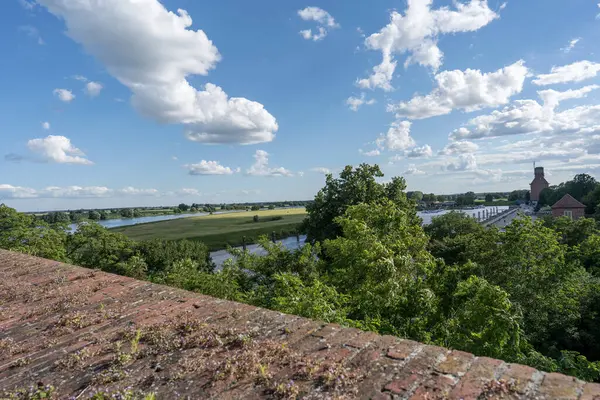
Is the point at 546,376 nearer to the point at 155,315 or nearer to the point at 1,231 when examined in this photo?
the point at 155,315

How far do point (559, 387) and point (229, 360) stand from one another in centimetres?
217

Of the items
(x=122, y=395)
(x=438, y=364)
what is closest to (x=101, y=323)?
(x=122, y=395)

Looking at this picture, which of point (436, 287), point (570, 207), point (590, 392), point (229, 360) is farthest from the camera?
point (570, 207)

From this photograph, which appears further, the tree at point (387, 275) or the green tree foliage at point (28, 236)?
the green tree foliage at point (28, 236)

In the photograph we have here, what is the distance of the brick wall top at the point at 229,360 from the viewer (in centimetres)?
217

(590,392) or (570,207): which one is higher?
(590,392)

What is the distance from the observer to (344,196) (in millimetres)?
24031

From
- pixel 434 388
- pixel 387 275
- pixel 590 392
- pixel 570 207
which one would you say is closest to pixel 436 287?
pixel 387 275

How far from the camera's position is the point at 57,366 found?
2766 mm

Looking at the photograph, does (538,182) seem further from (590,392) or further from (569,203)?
(590,392)

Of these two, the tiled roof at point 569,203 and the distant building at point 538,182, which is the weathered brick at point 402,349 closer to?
the tiled roof at point 569,203

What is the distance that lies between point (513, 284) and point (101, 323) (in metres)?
13.3

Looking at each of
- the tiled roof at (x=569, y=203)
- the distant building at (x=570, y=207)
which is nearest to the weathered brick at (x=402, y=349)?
the distant building at (x=570, y=207)

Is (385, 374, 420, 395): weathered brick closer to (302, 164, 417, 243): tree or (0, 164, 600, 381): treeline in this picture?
(0, 164, 600, 381): treeline
